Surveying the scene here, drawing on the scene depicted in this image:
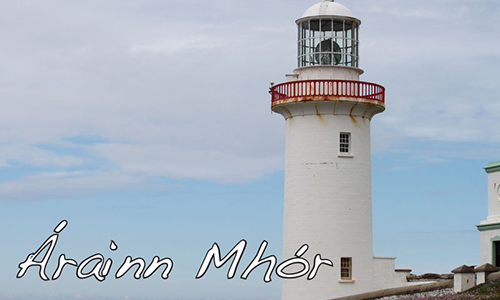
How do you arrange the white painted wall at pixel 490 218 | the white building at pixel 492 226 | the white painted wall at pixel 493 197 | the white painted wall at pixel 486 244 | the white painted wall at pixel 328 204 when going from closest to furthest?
1. the white painted wall at pixel 328 204
2. the white building at pixel 492 226
3. the white painted wall at pixel 486 244
4. the white painted wall at pixel 490 218
5. the white painted wall at pixel 493 197

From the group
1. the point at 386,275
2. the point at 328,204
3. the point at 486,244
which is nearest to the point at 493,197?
the point at 486,244

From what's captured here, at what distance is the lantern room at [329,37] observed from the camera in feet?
158

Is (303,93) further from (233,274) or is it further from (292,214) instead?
(233,274)

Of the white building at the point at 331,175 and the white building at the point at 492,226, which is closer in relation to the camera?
the white building at the point at 331,175

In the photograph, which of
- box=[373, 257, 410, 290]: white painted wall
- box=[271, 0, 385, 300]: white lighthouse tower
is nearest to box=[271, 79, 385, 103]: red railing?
box=[271, 0, 385, 300]: white lighthouse tower

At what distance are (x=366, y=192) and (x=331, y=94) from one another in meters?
4.42

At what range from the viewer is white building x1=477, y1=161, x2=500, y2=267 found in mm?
49531

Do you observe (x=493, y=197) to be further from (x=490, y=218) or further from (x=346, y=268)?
(x=346, y=268)

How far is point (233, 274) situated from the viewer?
41.2 meters

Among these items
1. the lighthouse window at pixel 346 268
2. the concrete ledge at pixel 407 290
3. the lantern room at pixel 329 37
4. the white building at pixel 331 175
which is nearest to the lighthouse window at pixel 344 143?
the white building at pixel 331 175

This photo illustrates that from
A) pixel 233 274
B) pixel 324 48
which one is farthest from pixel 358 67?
pixel 233 274

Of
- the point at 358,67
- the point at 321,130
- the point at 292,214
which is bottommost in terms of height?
the point at 292,214

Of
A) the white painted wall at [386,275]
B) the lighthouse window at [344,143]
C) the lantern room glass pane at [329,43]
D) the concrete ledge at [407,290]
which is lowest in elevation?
the concrete ledge at [407,290]

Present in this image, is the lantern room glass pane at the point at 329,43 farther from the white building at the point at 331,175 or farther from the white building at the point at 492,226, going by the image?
the white building at the point at 492,226
